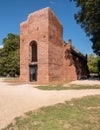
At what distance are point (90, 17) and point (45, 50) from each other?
835 centimetres

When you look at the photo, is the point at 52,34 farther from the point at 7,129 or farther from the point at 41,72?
the point at 7,129

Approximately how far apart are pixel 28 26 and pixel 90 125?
92.8 ft

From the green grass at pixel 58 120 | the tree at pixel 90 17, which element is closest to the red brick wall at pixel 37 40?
the tree at pixel 90 17

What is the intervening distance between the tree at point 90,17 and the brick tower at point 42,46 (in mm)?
3776

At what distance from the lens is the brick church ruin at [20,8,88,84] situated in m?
32.3

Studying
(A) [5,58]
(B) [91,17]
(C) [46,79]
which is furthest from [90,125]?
(A) [5,58]

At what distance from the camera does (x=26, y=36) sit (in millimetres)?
35281

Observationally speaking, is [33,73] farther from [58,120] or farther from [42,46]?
[58,120]

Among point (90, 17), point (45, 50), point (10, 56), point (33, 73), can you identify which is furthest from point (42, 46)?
point (10, 56)

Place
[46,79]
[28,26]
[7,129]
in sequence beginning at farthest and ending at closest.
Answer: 1. [28,26]
2. [46,79]
3. [7,129]

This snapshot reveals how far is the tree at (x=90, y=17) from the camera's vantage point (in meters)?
31.2

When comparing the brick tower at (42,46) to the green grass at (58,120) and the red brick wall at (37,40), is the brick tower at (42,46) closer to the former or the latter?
the red brick wall at (37,40)

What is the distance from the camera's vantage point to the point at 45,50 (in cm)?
3231

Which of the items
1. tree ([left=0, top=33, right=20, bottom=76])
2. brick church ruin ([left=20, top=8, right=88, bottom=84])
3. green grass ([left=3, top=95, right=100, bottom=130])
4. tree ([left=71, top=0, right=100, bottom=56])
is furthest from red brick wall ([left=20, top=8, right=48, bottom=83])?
tree ([left=0, top=33, right=20, bottom=76])
